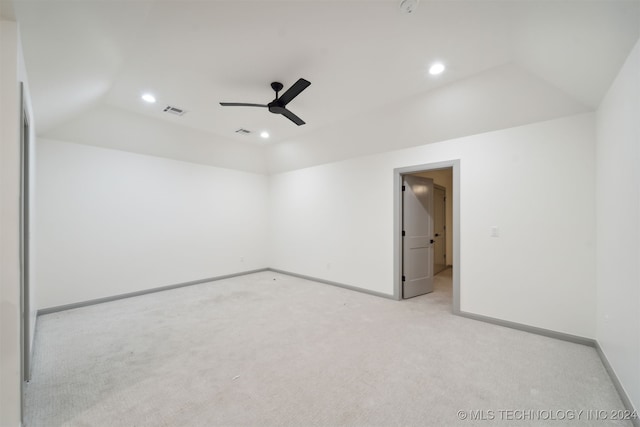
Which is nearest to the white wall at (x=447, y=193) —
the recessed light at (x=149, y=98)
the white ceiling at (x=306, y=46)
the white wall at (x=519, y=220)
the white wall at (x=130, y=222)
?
the white wall at (x=519, y=220)

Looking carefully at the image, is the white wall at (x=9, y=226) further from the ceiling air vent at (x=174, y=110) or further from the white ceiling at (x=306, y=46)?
the ceiling air vent at (x=174, y=110)

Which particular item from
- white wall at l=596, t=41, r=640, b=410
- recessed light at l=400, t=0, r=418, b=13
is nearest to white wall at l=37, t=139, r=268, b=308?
recessed light at l=400, t=0, r=418, b=13

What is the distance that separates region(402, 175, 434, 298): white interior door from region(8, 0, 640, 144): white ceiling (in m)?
1.69

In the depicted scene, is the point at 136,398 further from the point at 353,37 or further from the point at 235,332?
the point at 353,37

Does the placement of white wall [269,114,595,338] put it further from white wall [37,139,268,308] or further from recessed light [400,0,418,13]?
white wall [37,139,268,308]

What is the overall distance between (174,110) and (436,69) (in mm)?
3594

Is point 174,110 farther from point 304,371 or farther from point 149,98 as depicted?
point 304,371

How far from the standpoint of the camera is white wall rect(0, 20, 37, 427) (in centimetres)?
149

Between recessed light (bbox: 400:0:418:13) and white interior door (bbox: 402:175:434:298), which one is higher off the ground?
recessed light (bbox: 400:0:418:13)

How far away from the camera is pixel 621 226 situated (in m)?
2.00

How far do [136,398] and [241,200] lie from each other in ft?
14.8

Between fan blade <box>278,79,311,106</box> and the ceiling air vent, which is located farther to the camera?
the ceiling air vent

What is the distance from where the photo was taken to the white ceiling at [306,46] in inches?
72.1

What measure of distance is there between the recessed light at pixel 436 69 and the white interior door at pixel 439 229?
4219 mm
